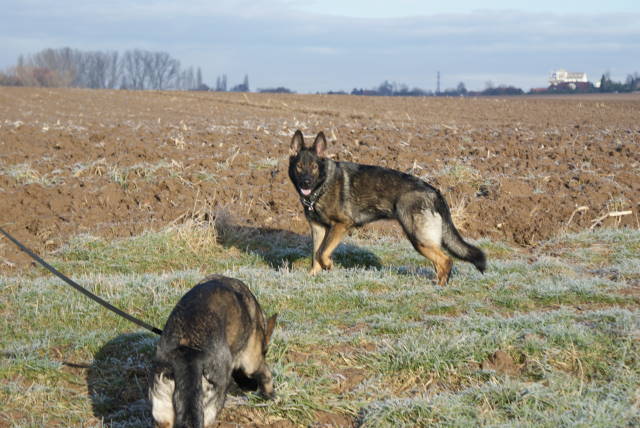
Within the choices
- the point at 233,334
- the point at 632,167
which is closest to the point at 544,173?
the point at 632,167

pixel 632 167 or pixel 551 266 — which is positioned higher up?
pixel 632 167

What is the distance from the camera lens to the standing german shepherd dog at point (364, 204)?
7492mm

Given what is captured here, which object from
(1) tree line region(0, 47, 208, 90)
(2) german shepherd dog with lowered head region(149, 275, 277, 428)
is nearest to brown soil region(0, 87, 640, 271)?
(2) german shepherd dog with lowered head region(149, 275, 277, 428)

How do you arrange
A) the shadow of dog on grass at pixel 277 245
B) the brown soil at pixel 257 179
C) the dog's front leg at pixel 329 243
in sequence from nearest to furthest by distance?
the dog's front leg at pixel 329 243 < the shadow of dog on grass at pixel 277 245 < the brown soil at pixel 257 179

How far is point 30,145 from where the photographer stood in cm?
1534

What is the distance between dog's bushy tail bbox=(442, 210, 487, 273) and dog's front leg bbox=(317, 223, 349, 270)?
49.8 inches

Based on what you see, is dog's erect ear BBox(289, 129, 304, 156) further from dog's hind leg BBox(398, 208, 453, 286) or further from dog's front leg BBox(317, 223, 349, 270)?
dog's hind leg BBox(398, 208, 453, 286)

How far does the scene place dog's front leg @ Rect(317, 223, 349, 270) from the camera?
7902mm

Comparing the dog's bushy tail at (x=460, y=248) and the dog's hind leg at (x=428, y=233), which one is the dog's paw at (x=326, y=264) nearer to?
the dog's hind leg at (x=428, y=233)

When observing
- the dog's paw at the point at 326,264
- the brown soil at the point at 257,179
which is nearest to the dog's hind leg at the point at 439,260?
the dog's paw at the point at 326,264

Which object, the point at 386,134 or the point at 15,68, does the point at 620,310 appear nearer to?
the point at 386,134

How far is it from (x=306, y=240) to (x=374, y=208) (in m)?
2.28

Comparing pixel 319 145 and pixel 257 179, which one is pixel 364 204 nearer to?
pixel 319 145

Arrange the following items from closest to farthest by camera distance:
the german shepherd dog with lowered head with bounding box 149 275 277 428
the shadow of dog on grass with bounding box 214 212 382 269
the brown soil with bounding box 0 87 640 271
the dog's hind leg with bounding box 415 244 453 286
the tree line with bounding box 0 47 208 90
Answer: the german shepherd dog with lowered head with bounding box 149 275 277 428 < the dog's hind leg with bounding box 415 244 453 286 < the shadow of dog on grass with bounding box 214 212 382 269 < the brown soil with bounding box 0 87 640 271 < the tree line with bounding box 0 47 208 90
